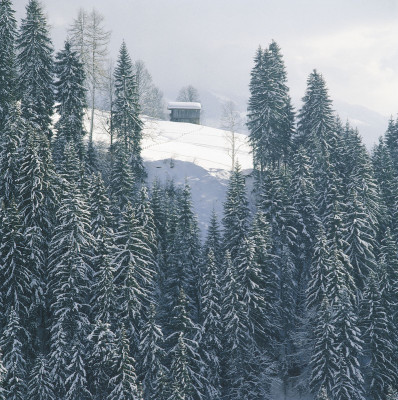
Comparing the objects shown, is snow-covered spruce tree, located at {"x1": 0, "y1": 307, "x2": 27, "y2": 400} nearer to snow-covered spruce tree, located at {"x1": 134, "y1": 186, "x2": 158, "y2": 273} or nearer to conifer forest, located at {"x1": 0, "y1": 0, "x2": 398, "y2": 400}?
conifer forest, located at {"x1": 0, "y1": 0, "x2": 398, "y2": 400}

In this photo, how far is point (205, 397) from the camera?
37031 millimetres

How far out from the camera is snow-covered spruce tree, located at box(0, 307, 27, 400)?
3092 cm

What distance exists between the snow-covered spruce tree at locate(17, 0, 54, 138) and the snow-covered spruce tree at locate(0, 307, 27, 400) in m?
20.0

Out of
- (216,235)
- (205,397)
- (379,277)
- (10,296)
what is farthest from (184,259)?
(379,277)

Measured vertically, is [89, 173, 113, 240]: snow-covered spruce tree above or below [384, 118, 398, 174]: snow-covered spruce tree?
below

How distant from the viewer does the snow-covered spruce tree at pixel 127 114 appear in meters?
54.8

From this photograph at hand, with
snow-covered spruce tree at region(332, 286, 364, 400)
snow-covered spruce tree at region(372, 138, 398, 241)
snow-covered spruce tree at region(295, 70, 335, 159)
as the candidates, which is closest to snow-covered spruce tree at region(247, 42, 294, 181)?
snow-covered spruce tree at region(295, 70, 335, 159)

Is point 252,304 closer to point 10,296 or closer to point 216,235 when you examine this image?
point 216,235

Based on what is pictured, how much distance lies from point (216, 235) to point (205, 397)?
15000mm

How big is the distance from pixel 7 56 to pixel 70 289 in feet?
81.3

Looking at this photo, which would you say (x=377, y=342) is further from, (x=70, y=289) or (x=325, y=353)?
(x=70, y=289)

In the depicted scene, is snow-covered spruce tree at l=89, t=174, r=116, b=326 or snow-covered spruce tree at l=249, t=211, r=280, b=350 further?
snow-covered spruce tree at l=249, t=211, r=280, b=350

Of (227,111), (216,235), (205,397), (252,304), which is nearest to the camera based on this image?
(205,397)

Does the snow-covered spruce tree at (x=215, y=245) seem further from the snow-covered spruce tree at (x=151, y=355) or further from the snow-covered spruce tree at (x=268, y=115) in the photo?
the snow-covered spruce tree at (x=268, y=115)
